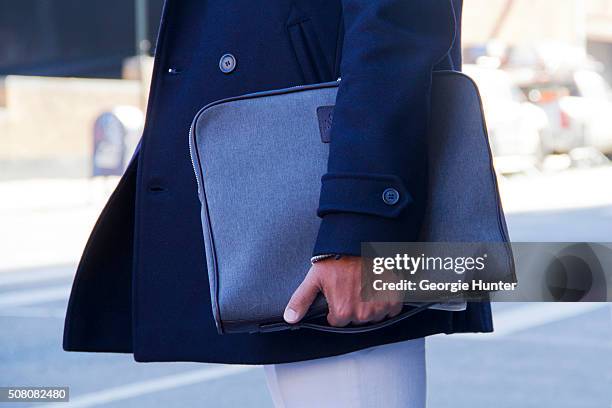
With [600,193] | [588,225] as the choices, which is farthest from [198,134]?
[600,193]

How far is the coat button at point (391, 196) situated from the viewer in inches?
64.4

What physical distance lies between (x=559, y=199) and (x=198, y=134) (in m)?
15.4

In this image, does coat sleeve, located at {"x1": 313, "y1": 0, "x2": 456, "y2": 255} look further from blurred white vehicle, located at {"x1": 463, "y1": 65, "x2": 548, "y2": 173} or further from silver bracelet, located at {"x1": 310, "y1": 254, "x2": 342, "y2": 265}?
blurred white vehicle, located at {"x1": 463, "y1": 65, "x2": 548, "y2": 173}

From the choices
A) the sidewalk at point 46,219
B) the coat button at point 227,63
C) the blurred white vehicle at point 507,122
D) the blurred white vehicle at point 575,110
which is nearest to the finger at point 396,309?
the coat button at point 227,63

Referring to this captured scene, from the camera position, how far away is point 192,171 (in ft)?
6.22

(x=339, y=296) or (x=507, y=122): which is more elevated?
(x=339, y=296)

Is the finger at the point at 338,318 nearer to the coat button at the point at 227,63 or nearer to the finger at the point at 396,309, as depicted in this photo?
the finger at the point at 396,309

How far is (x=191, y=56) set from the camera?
1.92 m

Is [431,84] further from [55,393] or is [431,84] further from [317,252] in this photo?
[55,393]

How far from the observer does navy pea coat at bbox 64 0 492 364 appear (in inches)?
65.2

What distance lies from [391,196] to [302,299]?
0.60 feet

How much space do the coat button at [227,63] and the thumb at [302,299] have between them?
37 cm

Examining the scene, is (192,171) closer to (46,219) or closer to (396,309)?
(396,309)

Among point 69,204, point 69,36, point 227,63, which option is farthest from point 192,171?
point 69,36
